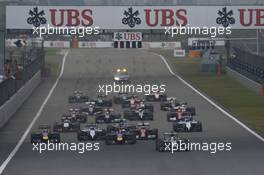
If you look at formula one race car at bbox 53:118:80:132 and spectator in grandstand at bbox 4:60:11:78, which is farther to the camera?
spectator in grandstand at bbox 4:60:11:78

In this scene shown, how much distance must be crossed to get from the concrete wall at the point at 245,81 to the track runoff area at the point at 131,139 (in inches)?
177

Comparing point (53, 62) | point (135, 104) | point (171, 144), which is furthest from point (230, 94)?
point (53, 62)

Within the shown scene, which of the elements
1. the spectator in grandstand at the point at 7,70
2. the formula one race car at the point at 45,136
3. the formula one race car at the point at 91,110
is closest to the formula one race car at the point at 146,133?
the formula one race car at the point at 45,136

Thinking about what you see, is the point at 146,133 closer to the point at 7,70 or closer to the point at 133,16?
the point at 133,16

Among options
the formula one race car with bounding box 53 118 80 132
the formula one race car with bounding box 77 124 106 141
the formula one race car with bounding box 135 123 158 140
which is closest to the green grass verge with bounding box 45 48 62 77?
the formula one race car with bounding box 53 118 80 132

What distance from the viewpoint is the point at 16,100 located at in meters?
68.8

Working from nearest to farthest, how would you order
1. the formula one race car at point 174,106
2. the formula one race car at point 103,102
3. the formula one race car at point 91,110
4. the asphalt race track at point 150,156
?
the asphalt race track at point 150,156
the formula one race car at point 174,106
the formula one race car at point 91,110
the formula one race car at point 103,102

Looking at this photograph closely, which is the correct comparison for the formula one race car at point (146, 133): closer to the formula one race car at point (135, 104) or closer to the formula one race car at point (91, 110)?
the formula one race car at point (91, 110)

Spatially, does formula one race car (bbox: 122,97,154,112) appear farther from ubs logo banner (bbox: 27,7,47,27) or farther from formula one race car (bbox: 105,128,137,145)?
formula one race car (bbox: 105,128,137,145)

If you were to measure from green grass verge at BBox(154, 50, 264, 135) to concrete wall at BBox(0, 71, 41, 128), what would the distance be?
1385 cm

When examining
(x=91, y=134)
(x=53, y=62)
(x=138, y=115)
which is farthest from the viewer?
(x=53, y=62)

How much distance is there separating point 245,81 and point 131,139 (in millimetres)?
42419

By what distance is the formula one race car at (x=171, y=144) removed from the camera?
45344mm

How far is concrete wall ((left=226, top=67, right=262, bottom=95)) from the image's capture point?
8116 centimetres
